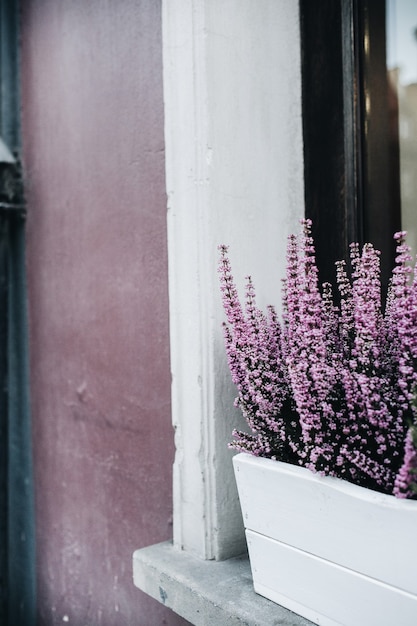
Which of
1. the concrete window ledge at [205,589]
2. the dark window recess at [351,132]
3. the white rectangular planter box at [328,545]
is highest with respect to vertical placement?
the dark window recess at [351,132]

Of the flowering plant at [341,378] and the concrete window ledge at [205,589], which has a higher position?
the flowering plant at [341,378]

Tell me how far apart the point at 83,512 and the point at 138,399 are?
21.2 inches

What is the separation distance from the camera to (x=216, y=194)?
134 centimetres

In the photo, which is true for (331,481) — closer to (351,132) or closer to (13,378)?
→ (351,132)

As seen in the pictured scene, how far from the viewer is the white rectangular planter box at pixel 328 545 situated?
0.88 m

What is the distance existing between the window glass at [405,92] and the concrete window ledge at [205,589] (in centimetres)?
80

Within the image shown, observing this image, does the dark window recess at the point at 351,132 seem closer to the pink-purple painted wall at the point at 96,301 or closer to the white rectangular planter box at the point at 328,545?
the pink-purple painted wall at the point at 96,301

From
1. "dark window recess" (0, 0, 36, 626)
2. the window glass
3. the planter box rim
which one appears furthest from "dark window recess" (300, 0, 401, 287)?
"dark window recess" (0, 0, 36, 626)

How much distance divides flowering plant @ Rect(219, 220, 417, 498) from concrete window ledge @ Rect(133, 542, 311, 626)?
0.95 feet

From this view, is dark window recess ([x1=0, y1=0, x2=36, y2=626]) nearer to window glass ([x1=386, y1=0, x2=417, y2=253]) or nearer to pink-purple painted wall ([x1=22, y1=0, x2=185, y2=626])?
pink-purple painted wall ([x1=22, y1=0, x2=185, y2=626])

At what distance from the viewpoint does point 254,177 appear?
1.39 metres

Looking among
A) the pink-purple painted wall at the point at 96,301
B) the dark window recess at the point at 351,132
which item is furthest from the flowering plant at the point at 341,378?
the pink-purple painted wall at the point at 96,301

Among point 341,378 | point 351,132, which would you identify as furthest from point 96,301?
point 341,378

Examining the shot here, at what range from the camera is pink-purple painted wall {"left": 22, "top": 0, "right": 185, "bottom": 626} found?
5.28 ft
